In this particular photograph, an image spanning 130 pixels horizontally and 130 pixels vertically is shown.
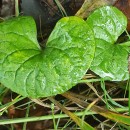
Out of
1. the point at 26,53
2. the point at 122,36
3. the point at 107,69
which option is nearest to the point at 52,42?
the point at 26,53

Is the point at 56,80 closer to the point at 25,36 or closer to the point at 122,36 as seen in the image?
the point at 25,36

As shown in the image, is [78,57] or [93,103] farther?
[93,103]

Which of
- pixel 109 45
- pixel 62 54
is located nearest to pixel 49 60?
pixel 62 54

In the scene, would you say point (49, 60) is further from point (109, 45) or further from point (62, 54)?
point (109, 45)
